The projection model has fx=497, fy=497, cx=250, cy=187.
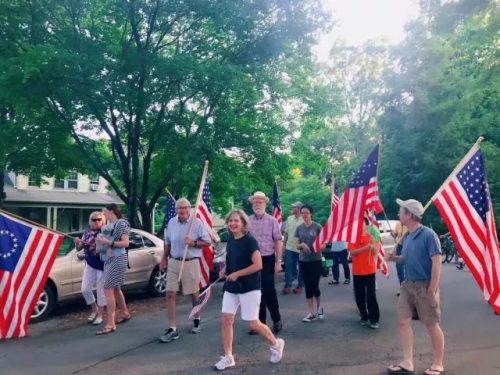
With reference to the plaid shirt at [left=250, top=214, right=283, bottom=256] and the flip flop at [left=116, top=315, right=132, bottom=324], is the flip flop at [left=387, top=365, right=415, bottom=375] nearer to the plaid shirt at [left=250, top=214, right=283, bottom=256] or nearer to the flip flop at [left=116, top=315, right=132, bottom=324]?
the plaid shirt at [left=250, top=214, right=283, bottom=256]

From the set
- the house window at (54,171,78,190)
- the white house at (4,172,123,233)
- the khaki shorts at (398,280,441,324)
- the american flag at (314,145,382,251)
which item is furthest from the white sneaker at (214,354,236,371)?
the house window at (54,171,78,190)

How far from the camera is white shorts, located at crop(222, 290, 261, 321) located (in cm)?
510

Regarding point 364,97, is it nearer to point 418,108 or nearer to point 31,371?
point 418,108

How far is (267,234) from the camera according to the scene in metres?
6.82

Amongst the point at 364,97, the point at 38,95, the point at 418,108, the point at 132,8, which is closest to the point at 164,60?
the point at 132,8

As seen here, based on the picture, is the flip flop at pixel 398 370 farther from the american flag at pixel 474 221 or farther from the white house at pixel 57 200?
the white house at pixel 57 200

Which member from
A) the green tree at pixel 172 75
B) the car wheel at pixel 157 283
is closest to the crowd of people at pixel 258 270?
the car wheel at pixel 157 283

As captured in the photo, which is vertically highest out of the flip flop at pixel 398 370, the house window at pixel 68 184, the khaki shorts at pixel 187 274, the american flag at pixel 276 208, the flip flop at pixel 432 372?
the house window at pixel 68 184

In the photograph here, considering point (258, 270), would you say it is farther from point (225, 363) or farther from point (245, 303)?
point (225, 363)

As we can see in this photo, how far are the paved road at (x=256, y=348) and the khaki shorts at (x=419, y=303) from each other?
0.68 m

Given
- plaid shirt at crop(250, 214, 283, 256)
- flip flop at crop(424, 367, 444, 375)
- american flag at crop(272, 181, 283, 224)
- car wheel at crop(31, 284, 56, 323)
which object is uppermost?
american flag at crop(272, 181, 283, 224)

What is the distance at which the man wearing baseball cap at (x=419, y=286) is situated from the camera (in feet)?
15.6

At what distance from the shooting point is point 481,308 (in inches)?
335

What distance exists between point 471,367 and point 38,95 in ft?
30.8
